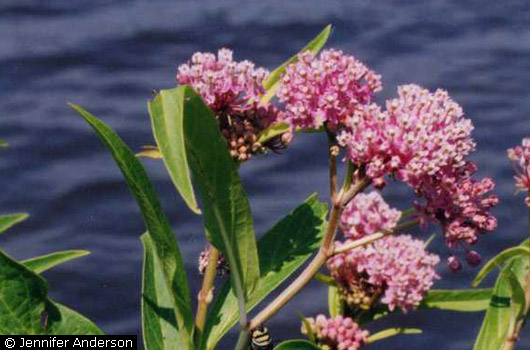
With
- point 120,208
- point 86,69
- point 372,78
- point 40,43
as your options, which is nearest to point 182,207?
point 120,208

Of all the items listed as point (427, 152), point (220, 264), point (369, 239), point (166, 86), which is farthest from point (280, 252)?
point (166, 86)

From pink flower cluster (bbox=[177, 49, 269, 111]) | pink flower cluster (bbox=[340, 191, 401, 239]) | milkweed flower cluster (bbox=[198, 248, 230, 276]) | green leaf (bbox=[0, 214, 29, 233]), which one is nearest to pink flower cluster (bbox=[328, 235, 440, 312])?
pink flower cluster (bbox=[340, 191, 401, 239])

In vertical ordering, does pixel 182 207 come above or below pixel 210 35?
below

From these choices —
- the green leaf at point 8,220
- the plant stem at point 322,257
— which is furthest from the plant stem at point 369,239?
the green leaf at point 8,220

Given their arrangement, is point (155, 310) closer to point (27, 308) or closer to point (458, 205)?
point (27, 308)

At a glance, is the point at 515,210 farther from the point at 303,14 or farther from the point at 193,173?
the point at 193,173

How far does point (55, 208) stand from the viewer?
9.14ft

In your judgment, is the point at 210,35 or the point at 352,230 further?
the point at 210,35

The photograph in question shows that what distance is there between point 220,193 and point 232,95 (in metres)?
0.13

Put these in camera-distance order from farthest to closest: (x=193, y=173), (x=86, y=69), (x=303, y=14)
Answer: (x=303, y=14) → (x=86, y=69) → (x=193, y=173)

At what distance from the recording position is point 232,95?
3.57ft

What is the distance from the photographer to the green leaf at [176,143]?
89 centimetres

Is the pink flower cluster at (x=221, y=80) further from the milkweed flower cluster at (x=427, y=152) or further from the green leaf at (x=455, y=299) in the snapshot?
the green leaf at (x=455, y=299)

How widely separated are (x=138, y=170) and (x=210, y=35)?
264 centimetres
